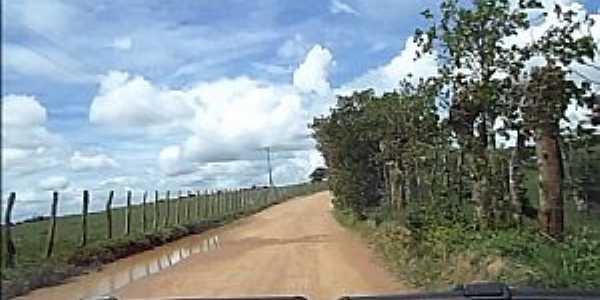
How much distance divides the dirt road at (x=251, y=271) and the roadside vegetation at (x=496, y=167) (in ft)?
2.62

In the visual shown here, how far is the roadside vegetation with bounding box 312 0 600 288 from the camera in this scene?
11.5 meters

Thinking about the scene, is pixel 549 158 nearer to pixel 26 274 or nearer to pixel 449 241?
pixel 449 241

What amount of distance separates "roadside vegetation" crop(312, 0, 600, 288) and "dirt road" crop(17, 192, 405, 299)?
799mm

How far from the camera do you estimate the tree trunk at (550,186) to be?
40.3 ft

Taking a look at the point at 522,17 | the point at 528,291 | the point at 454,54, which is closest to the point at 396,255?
the point at 454,54

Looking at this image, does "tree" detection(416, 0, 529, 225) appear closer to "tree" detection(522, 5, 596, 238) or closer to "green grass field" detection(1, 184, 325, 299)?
"tree" detection(522, 5, 596, 238)

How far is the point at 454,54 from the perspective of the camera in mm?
14969

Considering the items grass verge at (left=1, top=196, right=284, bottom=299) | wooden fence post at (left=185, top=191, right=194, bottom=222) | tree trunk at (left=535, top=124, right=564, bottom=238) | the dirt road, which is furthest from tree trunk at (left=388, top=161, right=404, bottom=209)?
wooden fence post at (left=185, top=191, right=194, bottom=222)

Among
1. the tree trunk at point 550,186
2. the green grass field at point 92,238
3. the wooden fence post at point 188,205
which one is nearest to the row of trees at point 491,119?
the tree trunk at point 550,186

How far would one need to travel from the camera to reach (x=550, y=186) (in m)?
12.3

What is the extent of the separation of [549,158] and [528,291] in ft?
33.0

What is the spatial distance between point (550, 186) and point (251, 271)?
6.11m

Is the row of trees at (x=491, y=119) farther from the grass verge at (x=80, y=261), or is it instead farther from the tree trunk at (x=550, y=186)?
the grass verge at (x=80, y=261)

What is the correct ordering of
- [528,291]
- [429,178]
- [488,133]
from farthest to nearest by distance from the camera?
[429,178]
[488,133]
[528,291]
